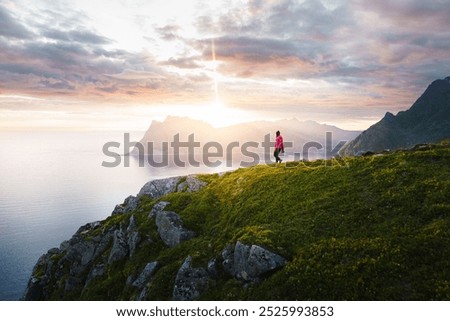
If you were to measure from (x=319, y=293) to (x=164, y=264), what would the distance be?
13.7 metres

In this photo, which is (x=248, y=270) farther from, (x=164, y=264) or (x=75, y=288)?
(x=75, y=288)

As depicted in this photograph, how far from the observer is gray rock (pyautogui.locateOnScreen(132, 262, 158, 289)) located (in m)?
23.1

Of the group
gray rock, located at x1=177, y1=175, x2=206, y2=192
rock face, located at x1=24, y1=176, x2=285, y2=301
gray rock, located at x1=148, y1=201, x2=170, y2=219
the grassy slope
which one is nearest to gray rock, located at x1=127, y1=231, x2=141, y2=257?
rock face, located at x1=24, y1=176, x2=285, y2=301

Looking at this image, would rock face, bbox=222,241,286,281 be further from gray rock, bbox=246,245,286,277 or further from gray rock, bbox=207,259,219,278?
gray rock, bbox=207,259,219,278

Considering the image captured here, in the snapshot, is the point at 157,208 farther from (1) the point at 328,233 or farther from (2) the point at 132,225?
(1) the point at 328,233

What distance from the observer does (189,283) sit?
18.6 metres

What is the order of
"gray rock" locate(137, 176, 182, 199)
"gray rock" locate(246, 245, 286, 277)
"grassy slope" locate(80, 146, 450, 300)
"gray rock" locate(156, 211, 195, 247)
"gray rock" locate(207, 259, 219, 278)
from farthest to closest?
"gray rock" locate(137, 176, 182, 199) → "gray rock" locate(156, 211, 195, 247) → "gray rock" locate(207, 259, 219, 278) → "gray rock" locate(246, 245, 286, 277) → "grassy slope" locate(80, 146, 450, 300)

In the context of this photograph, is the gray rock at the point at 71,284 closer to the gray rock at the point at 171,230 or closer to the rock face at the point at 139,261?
the rock face at the point at 139,261

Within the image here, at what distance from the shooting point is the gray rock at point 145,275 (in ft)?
75.8

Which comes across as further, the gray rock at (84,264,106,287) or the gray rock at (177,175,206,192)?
the gray rock at (177,175,206,192)

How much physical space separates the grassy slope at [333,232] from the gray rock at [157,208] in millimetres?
1347

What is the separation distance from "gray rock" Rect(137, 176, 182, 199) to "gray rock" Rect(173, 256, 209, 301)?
2355cm

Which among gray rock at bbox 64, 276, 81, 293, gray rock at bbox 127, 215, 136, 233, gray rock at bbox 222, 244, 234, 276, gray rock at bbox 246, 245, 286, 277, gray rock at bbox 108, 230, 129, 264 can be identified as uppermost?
gray rock at bbox 246, 245, 286, 277

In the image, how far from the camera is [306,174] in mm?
26734
